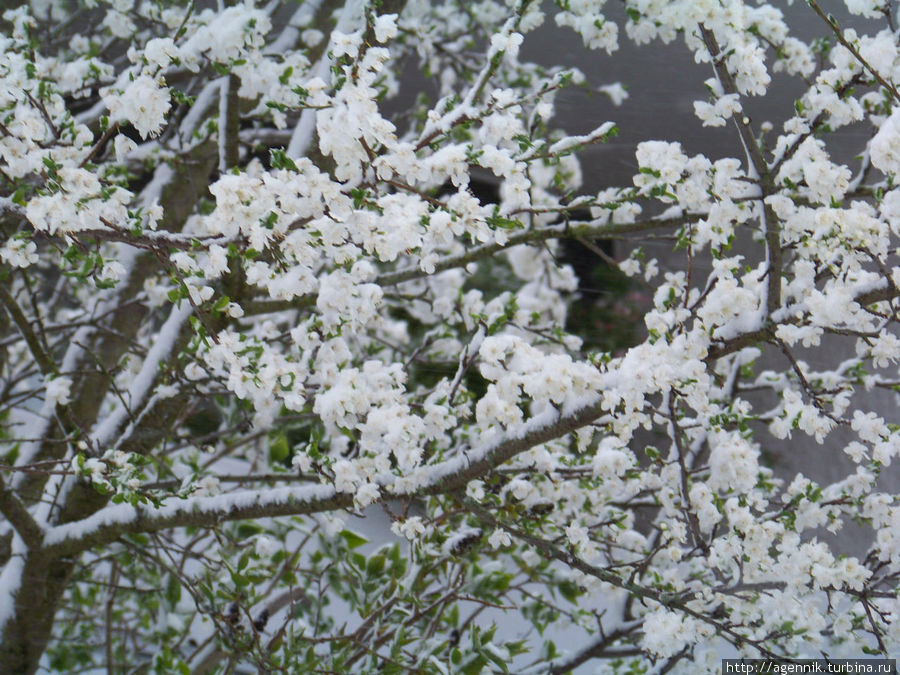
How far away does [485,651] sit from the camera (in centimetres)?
165

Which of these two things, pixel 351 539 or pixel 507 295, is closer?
pixel 507 295

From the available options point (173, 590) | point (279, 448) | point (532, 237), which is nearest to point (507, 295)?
point (532, 237)

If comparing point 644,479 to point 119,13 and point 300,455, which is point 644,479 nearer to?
point 300,455

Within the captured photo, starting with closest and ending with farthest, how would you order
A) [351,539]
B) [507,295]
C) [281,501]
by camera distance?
[281,501], [507,295], [351,539]

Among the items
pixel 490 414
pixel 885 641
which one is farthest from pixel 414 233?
pixel 885 641

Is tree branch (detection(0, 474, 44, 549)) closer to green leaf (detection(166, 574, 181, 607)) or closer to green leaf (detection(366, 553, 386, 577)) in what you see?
green leaf (detection(166, 574, 181, 607))

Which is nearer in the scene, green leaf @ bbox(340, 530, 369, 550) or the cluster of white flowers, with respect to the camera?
the cluster of white flowers

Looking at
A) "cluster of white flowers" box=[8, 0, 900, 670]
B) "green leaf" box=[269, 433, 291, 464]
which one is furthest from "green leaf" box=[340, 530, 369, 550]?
"green leaf" box=[269, 433, 291, 464]

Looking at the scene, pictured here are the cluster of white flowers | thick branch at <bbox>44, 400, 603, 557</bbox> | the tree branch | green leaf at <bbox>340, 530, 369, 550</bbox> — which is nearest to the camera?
the cluster of white flowers

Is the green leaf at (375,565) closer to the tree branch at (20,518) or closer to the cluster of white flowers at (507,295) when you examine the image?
the cluster of white flowers at (507,295)

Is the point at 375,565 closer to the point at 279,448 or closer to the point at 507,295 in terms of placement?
the point at 279,448

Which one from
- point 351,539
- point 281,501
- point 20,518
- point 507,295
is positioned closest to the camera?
point 281,501

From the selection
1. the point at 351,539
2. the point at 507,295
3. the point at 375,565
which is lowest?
the point at 375,565

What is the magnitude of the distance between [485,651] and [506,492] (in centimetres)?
32
